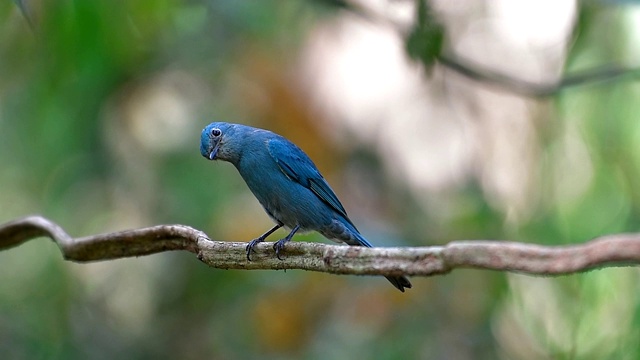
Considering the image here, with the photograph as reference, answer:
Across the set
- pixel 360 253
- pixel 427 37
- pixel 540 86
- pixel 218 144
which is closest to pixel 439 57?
pixel 427 37

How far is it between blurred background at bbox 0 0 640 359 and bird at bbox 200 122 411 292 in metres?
0.71

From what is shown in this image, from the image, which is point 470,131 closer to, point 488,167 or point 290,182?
point 488,167

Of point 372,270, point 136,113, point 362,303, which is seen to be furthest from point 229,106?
point 372,270

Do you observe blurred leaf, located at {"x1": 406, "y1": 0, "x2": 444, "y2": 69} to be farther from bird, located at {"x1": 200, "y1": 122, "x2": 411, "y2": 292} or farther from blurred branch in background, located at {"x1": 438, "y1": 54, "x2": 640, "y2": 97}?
bird, located at {"x1": 200, "y1": 122, "x2": 411, "y2": 292}

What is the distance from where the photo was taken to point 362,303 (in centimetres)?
620

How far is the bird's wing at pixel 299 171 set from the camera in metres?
4.27

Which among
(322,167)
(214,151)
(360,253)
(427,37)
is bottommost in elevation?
(322,167)

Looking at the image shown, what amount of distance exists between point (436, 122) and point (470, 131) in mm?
296

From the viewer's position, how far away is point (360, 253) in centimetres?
225

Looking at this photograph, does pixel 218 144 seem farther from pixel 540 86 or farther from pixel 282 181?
pixel 540 86

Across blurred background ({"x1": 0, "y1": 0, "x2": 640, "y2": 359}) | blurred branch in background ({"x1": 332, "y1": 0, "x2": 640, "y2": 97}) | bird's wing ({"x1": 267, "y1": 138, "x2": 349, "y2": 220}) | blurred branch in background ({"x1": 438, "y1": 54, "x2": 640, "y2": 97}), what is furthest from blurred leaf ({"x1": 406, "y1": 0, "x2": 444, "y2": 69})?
bird's wing ({"x1": 267, "y1": 138, "x2": 349, "y2": 220})

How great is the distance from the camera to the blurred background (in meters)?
5.36

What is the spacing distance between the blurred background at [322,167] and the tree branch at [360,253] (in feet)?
5.85

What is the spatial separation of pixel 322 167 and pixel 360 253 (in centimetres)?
474
